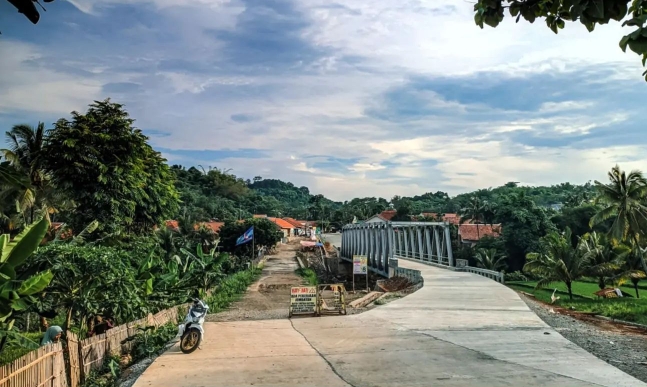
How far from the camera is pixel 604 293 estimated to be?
68.6 feet

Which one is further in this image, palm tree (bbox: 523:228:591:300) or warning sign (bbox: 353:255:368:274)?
palm tree (bbox: 523:228:591:300)

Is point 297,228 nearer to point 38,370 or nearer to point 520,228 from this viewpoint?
point 520,228

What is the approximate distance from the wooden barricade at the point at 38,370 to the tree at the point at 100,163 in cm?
1364

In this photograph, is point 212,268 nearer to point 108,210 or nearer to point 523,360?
point 108,210

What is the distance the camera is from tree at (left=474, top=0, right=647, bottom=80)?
3.16 meters

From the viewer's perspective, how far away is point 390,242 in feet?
101

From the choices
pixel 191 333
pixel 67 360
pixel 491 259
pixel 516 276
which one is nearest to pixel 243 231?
pixel 491 259

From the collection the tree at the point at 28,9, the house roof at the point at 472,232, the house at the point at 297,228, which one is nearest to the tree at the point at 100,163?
the tree at the point at 28,9

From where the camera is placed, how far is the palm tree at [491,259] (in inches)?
1305

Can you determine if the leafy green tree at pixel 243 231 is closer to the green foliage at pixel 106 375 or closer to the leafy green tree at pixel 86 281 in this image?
the leafy green tree at pixel 86 281

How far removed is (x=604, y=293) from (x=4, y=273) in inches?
846

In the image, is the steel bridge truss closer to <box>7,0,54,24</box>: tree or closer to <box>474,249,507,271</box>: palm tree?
<box>474,249,507,271</box>: palm tree

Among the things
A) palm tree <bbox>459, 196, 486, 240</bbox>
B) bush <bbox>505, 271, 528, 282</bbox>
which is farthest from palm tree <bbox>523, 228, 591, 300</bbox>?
palm tree <bbox>459, 196, 486, 240</bbox>

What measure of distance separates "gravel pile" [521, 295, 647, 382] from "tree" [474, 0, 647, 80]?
16.2 ft
